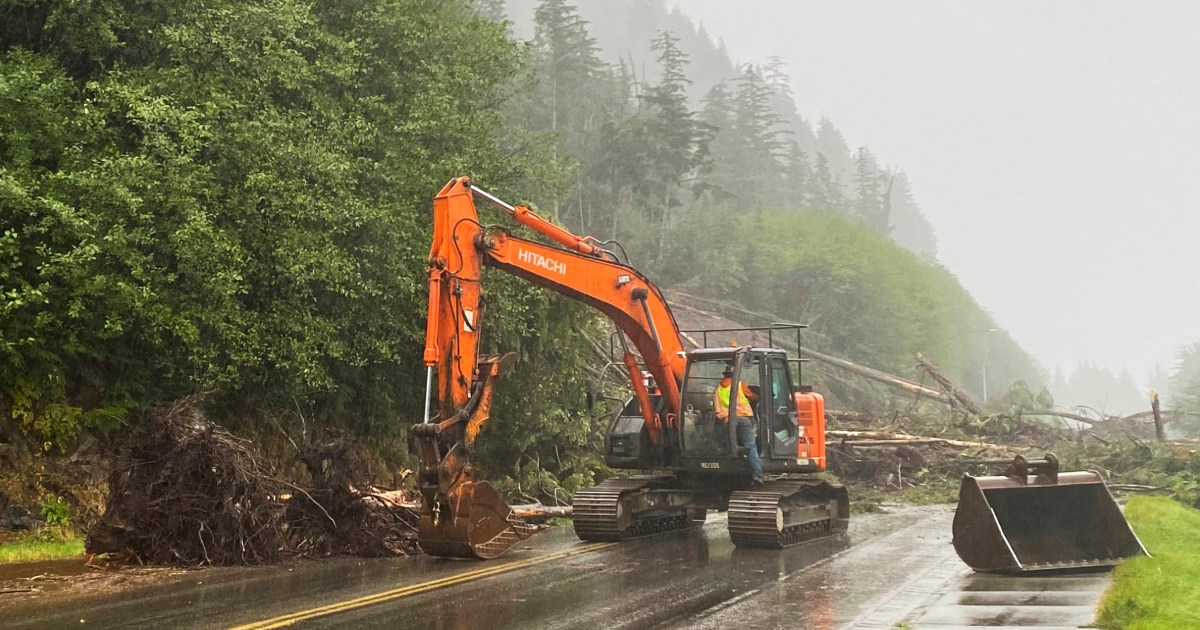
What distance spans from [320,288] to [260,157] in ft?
7.93

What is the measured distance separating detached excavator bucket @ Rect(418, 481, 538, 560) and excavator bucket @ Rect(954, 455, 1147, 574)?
18.3 feet

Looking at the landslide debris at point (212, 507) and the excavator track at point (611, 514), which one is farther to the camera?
the excavator track at point (611, 514)

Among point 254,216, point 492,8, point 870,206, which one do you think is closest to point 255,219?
point 254,216

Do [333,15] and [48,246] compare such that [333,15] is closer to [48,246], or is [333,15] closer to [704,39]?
[48,246]

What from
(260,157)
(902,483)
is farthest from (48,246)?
(902,483)

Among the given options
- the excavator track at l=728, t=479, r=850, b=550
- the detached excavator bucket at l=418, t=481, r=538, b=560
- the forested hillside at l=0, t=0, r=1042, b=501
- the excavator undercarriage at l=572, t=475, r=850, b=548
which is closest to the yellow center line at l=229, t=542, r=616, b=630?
the detached excavator bucket at l=418, t=481, r=538, b=560

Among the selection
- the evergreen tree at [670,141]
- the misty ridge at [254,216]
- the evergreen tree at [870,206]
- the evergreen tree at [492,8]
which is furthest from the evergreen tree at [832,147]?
the misty ridge at [254,216]

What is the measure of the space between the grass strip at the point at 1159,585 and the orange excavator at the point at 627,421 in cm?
459

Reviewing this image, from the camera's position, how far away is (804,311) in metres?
65.2

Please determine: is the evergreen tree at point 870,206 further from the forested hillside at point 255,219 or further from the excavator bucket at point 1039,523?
the excavator bucket at point 1039,523

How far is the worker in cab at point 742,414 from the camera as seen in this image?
1527cm

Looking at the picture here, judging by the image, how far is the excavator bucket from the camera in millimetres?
12227

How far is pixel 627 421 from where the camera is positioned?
1652 cm

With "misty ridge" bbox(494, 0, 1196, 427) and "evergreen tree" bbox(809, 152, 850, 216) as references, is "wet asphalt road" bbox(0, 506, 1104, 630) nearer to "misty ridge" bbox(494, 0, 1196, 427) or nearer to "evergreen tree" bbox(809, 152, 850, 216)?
"misty ridge" bbox(494, 0, 1196, 427)
